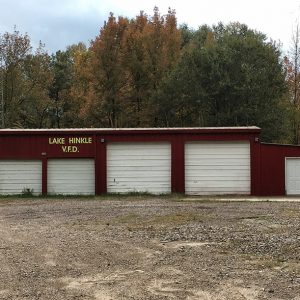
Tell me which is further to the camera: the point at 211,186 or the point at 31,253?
the point at 211,186

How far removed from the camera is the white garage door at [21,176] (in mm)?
26000

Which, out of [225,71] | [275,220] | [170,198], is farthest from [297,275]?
[225,71]

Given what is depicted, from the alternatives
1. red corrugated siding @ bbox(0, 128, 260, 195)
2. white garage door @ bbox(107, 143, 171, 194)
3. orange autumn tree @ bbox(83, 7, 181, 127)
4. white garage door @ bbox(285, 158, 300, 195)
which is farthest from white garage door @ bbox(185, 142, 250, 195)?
orange autumn tree @ bbox(83, 7, 181, 127)

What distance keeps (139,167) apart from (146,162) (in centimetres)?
43

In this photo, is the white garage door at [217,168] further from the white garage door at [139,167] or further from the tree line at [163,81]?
the tree line at [163,81]

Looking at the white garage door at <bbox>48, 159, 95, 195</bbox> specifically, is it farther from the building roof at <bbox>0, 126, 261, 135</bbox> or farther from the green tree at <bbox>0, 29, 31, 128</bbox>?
the green tree at <bbox>0, 29, 31, 128</bbox>

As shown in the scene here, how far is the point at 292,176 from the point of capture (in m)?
25.4

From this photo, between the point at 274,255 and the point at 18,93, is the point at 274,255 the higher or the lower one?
the lower one

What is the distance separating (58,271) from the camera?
328 inches

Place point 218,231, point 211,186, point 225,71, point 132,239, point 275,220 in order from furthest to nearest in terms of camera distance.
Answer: point 225,71 < point 211,186 < point 275,220 < point 218,231 < point 132,239

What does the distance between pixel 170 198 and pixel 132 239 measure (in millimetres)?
12424

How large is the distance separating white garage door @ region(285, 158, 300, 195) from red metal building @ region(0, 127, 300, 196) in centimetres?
5

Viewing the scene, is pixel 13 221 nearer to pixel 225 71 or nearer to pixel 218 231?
pixel 218 231

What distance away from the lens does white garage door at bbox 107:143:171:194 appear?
84.0ft
